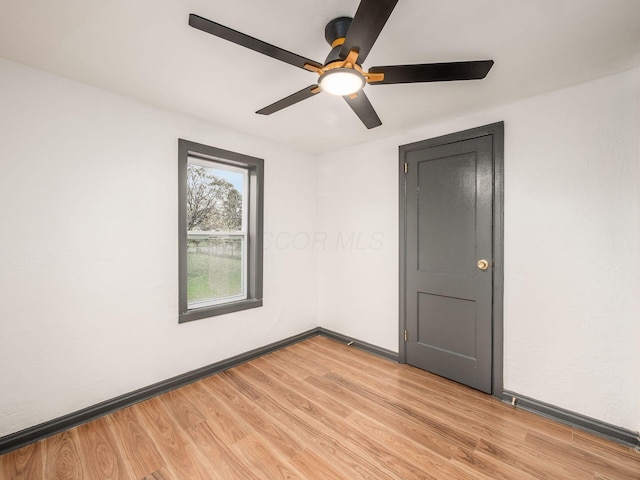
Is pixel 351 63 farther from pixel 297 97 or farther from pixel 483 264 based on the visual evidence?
pixel 483 264

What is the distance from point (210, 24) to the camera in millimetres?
1170

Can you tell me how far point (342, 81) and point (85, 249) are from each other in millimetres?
2139

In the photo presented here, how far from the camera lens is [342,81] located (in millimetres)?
1467

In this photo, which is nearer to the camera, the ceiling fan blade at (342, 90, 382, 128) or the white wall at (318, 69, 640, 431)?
the ceiling fan blade at (342, 90, 382, 128)

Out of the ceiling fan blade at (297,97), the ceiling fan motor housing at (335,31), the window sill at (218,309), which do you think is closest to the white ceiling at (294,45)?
the ceiling fan motor housing at (335,31)

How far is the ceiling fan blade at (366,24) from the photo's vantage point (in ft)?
3.47

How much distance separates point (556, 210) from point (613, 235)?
36cm

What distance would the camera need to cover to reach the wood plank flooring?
1.67 meters

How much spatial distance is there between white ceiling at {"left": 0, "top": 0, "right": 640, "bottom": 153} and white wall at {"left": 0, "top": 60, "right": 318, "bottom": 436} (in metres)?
0.26

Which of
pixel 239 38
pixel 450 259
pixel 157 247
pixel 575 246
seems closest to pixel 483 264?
pixel 450 259

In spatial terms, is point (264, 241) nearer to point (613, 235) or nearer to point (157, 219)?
point (157, 219)

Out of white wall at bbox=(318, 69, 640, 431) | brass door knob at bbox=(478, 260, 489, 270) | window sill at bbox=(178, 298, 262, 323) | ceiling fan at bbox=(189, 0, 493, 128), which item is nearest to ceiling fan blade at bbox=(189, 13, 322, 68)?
ceiling fan at bbox=(189, 0, 493, 128)

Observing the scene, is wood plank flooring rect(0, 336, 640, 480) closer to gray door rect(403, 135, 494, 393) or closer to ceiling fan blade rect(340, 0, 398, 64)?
gray door rect(403, 135, 494, 393)

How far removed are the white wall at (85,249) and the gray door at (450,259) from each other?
2.02 metres
